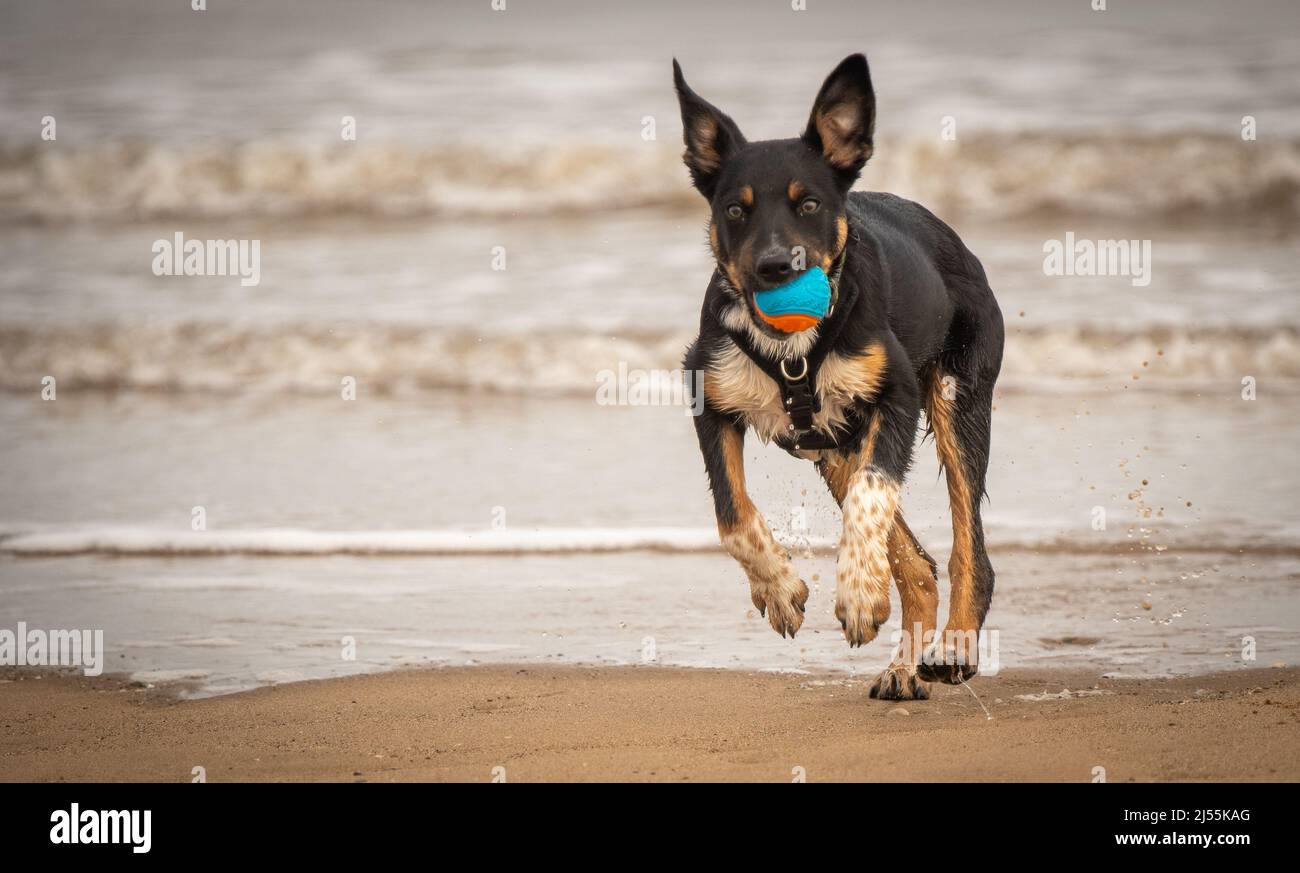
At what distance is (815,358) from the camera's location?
17.4 ft

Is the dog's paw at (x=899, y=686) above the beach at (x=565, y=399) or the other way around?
the other way around

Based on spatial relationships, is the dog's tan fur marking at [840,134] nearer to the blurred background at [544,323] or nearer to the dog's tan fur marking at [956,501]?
the dog's tan fur marking at [956,501]

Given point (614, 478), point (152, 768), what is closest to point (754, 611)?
point (614, 478)

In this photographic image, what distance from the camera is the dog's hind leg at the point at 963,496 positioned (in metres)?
5.65

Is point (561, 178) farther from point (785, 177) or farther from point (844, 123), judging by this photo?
point (785, 177)

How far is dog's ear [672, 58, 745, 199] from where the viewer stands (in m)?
5.24

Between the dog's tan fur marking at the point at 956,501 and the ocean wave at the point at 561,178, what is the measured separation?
9907 millimetres

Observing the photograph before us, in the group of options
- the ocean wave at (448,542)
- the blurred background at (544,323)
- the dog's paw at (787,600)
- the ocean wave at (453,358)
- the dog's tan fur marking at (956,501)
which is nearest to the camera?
the dog's paw at (787,600)

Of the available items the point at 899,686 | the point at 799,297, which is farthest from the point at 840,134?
the point at 899,686

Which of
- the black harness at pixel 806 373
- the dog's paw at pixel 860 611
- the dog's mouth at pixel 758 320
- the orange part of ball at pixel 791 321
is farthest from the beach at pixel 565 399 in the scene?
the orange part of ball at pixel 791 321

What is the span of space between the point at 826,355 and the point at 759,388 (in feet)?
0.82

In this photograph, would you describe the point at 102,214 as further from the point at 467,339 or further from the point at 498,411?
the point at 498,411

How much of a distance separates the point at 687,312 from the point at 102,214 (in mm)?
7628

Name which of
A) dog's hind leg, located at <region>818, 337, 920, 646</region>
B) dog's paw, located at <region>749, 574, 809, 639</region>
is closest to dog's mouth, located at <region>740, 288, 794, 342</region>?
dog's hind leg, located at <region>818, 337, 920, 646</region>
